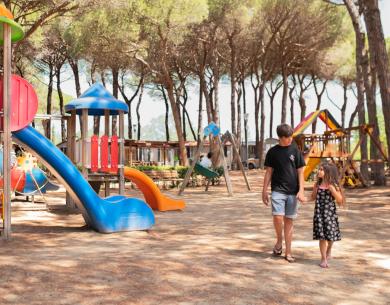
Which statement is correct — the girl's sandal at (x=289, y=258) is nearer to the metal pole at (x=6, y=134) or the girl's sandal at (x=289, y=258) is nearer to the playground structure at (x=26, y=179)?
the metal pole at (x=6, y=134)

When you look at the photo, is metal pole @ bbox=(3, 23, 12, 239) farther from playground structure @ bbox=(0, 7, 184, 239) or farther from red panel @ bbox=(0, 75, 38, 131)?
red panel @ bbox=(0, 75, 38, 131)

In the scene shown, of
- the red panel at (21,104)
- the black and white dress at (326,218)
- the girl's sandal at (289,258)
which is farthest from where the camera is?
the red panel at (21,104)

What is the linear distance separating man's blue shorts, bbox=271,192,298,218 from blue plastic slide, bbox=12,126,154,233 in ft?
8.71

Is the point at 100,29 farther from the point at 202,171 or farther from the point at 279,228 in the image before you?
the point at 279,228

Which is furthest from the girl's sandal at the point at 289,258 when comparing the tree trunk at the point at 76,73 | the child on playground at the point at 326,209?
the tree trunk at the point at 76,73

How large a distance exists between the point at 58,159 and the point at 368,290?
4.26 m

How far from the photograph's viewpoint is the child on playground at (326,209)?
4.77 m

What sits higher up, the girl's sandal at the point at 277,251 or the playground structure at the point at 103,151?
the playground structure at the point at 103,151

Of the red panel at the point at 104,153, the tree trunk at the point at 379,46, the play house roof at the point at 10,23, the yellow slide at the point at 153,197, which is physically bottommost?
the yellow slide at the point at 153,197

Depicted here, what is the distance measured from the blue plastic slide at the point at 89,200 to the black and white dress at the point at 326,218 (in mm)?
3001

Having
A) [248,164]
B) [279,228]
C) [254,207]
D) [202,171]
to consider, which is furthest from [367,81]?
[248,164]

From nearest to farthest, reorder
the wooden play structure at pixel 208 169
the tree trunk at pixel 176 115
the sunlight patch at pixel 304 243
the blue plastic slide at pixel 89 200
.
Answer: the sunlight patch at pixel 304 243 → the blue plastic slide at pixel 89 200 → the wooden play structure at pixel 208 169 → the tree trunk at pixel 176 115

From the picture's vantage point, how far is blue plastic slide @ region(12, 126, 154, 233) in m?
6.43

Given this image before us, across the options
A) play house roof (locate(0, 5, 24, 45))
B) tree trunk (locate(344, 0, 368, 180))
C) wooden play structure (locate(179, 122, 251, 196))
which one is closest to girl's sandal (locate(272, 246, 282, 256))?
play house roof (locate(0, 5, 24, 45))
